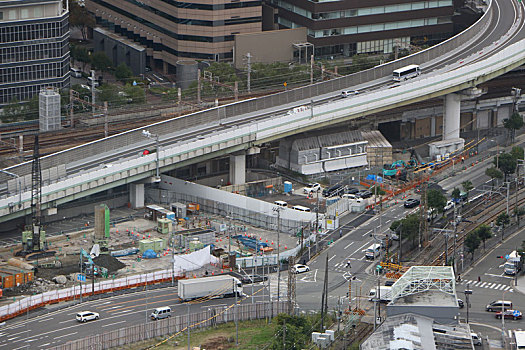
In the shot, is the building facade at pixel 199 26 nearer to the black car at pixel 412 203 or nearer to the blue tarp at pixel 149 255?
the black car at pixel 412 203

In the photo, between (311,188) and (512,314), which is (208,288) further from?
(311,188)

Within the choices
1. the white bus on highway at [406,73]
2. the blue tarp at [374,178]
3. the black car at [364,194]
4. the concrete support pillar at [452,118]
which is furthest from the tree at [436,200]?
the white bus on highway at [406,73]

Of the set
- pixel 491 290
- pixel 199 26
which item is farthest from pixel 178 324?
pixel 199 26

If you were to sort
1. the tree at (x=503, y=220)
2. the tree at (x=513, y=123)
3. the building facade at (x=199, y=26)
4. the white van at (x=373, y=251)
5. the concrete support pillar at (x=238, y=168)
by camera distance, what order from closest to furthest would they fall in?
the white van at (x=373, y=251)
the tree at (x=503, y=220)
the concrete support pillar at (x=238, y=168)
the tree at (x=513, y=123)
the building facade at (x=199, y=26)

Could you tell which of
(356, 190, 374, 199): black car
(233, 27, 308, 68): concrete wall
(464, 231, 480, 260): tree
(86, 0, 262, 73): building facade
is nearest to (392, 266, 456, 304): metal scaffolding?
(464, 231, 480, 260): tree

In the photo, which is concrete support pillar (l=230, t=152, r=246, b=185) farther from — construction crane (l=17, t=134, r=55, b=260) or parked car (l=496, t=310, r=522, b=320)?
parked car (l=496, t=310, r=522, b=320)

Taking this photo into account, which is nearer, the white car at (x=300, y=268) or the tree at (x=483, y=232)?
the white car at (x=300, y=268)
